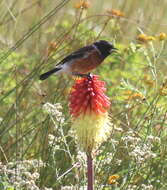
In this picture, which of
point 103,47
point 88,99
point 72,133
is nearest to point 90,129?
point 88,99

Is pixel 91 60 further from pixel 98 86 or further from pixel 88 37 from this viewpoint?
pixel 88 37

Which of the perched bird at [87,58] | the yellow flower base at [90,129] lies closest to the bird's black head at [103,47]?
the perched bird at [87,58]

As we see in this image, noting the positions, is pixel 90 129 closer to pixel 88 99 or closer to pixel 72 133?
pixel 88 99

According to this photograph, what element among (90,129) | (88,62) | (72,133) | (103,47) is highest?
(103,47)

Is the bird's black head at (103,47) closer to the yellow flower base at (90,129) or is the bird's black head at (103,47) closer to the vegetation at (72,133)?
the vegetation at (72,133)

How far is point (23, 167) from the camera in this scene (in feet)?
12.9

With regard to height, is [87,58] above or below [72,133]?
above

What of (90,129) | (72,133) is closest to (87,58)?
(72,133)

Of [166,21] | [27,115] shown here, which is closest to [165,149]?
[27,115]

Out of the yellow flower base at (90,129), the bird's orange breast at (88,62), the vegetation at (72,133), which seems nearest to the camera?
the yellow flower base at (90,129)

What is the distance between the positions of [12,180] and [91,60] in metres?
1.18

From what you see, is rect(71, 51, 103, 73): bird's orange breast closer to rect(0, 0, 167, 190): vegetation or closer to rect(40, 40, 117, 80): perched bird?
rect(40, 40, 117, 80): perched bird

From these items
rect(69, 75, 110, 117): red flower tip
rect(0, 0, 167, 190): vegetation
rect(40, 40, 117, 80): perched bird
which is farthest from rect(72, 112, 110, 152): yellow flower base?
rect(40, 40, 117, 80): perched bird

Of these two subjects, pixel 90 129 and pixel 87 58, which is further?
pixel 87 58
